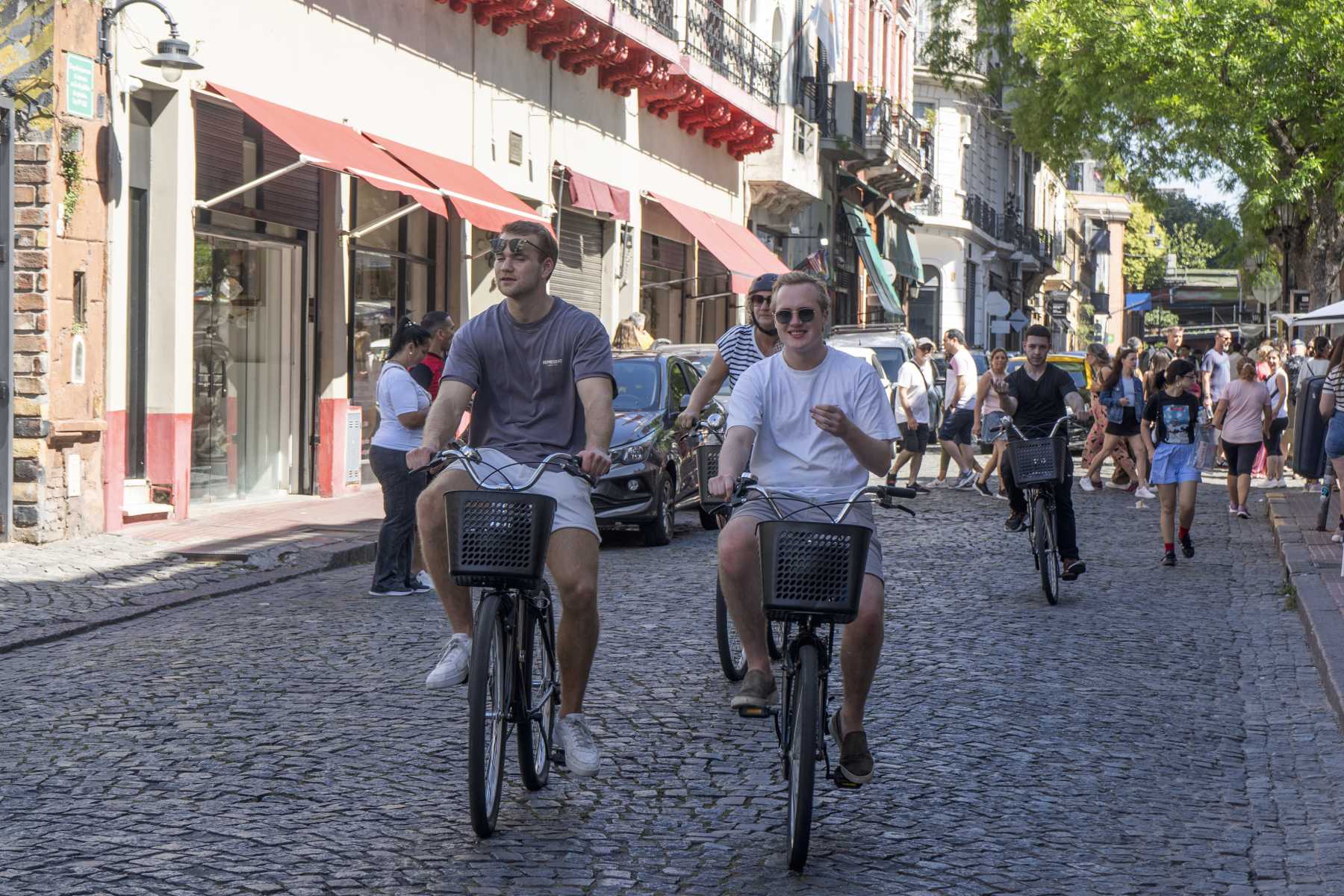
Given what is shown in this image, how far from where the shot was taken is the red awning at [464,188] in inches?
689

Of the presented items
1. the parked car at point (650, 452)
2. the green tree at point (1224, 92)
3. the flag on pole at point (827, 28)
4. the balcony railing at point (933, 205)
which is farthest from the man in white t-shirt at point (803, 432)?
the balcony railing at point (933, 205)

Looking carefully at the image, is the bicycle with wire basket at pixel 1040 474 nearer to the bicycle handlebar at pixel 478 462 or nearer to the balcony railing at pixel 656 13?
the bicycle handlebar at pixel 478 462

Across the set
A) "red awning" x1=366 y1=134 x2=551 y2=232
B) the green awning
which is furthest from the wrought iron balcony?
"red awning" x1=366 y1=134 x2=551 y2=232

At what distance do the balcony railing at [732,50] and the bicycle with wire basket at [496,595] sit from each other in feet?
78.7

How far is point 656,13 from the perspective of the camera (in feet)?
88.9

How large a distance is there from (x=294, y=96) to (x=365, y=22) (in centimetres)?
191

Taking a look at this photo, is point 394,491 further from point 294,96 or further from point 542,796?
point 294,96

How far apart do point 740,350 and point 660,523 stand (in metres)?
5.85

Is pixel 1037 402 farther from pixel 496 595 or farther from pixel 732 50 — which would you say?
pixel 732 50

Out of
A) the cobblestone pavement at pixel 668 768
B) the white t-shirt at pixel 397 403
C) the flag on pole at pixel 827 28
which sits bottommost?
the cobblestone pavement at pixel 668 768

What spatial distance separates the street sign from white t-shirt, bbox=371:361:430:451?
12.7ft

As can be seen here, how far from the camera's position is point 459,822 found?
18.0 ft

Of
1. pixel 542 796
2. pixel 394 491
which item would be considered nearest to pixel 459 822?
pixel 542 796

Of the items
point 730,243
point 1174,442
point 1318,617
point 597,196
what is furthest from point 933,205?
point 1318,617
